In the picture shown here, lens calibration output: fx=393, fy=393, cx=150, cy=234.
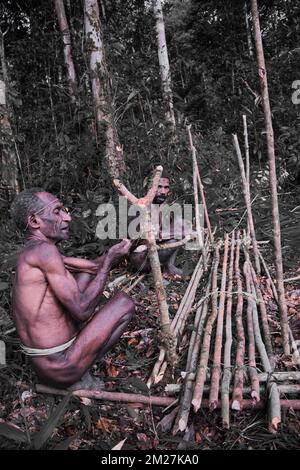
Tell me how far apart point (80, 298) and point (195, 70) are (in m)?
11.0

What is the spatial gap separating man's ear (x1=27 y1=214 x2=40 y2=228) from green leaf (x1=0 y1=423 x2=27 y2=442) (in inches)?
37.6

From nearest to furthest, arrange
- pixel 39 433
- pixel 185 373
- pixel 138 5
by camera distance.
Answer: pixel 39 433 < pixel 185 373 < pixel 138 5

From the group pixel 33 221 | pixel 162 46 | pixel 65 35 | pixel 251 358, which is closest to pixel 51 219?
pixel 33 221

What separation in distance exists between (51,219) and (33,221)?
0.30 ft

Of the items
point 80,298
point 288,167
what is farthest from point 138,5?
point 80,298

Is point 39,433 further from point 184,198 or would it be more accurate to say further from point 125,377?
point 184,198

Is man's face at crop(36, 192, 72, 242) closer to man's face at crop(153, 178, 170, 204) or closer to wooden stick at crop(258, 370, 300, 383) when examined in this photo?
wooden stick at crop(258, 370, 300, 383)

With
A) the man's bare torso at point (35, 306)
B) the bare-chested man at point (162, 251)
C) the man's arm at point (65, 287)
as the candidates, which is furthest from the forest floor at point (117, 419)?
the bare-chested man at point (162, 251)

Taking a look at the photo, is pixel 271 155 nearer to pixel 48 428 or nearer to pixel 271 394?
pixel 271 394

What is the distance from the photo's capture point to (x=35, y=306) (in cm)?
193

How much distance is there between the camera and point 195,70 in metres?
11.6

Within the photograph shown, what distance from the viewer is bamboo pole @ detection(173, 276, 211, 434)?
1.81m

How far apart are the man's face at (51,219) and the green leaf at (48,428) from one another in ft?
2.83

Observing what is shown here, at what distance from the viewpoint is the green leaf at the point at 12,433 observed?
1.76 metres
